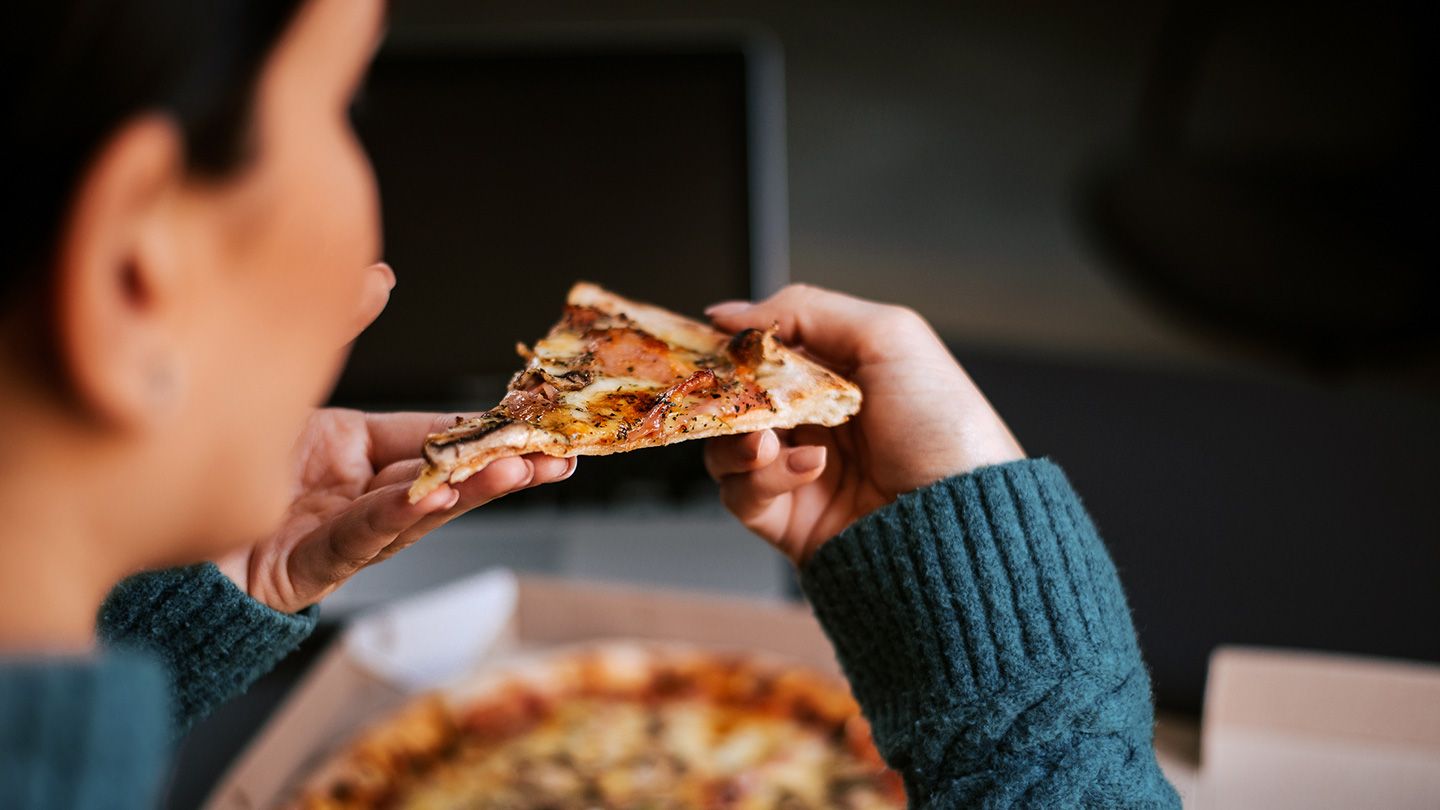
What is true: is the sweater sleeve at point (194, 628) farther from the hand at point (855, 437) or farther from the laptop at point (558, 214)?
the laptop at point (558, 214)

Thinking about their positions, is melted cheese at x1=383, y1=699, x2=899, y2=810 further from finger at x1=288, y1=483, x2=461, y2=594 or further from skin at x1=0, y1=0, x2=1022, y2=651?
skin at x1=0, y1=0, x2=1022, y2=651

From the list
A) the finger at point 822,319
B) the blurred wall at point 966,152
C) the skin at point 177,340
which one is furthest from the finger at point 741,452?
the blurred wall at point 966,152

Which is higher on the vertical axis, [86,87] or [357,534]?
[86,87]

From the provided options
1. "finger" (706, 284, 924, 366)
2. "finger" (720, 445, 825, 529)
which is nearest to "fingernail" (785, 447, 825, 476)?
"finger" (720, 445, 825, 529)

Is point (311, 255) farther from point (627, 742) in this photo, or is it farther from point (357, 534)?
point (627, 742)

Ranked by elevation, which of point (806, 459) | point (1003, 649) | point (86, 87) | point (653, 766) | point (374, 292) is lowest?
point (653, 766)

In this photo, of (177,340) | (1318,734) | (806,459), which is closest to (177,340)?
(177,340)
